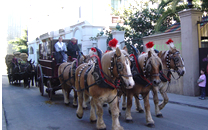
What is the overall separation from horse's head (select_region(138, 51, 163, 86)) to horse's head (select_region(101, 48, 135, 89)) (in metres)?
0.91

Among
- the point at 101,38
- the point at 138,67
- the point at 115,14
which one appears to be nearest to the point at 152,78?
the point at 138,67

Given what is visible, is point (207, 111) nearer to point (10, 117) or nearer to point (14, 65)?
point (10, 117)

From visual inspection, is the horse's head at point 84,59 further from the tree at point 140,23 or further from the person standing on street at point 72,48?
the tree at point 140,23

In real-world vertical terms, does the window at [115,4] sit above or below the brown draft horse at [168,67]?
above

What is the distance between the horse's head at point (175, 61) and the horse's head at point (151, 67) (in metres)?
1.26

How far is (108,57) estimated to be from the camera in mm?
4914

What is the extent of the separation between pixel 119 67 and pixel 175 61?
2.68 m

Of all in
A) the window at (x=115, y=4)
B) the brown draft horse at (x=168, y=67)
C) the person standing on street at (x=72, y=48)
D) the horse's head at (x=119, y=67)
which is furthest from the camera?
the window at (x=115, y=4)

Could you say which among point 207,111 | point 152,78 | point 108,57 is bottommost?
point 207,111

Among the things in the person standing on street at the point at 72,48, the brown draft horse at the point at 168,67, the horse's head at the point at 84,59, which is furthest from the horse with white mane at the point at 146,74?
the person standing on street at the point at 72,48

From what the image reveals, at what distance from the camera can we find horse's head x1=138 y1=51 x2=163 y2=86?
5.30m

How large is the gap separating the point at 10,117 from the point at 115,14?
12.5 meters

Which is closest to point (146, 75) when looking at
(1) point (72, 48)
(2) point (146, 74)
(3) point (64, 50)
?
(2) point (146, 74)

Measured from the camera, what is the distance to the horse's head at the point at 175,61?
6477 mm
